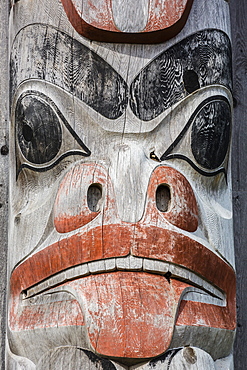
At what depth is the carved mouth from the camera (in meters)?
2.71

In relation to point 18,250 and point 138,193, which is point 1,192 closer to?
point 18,250

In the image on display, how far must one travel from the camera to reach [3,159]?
3799 millimetres

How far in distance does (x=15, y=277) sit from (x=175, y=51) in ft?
3.66

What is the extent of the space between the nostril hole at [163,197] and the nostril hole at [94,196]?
0.73 ft

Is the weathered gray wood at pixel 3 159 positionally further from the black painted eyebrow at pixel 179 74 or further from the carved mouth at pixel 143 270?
the black painted eyebrow at pixel 179 74

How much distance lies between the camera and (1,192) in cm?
375

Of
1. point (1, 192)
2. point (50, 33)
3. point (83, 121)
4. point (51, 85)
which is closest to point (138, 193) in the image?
point (83, 121)

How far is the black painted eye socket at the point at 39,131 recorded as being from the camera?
2.94m

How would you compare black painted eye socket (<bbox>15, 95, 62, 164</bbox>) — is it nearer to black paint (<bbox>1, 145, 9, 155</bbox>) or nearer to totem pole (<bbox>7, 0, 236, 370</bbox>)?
totem pole (<bbox>7, 0, 236, 370</bbox>)

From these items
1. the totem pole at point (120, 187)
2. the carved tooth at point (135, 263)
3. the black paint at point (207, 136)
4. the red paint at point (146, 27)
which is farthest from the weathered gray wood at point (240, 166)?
the carved tooth at point (135, 263)

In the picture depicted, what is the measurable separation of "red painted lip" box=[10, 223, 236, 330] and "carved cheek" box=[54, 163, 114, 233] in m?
0.06

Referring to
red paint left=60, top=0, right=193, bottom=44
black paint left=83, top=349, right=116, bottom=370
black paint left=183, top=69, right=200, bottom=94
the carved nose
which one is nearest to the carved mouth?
the carved nose

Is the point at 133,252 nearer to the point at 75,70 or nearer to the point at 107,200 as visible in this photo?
the point at 107,200

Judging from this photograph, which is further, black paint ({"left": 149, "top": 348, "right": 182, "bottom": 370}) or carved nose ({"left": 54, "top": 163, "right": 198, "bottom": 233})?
carved nose ({"left": 54, "top": 163, "right": 198, "bottom": 233})
